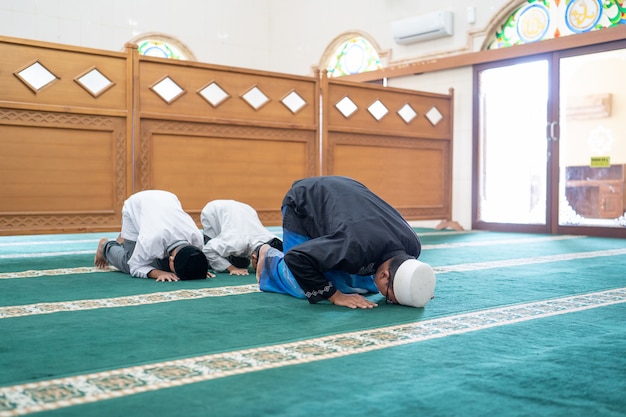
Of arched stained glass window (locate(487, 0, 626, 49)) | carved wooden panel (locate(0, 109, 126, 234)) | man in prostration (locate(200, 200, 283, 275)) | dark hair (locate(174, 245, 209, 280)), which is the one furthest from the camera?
arched stained glass window (locate(487, 0, 626, 49))

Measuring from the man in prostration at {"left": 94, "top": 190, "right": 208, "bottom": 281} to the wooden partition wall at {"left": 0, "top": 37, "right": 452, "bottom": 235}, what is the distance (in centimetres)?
129

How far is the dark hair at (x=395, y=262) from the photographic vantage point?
251 cm

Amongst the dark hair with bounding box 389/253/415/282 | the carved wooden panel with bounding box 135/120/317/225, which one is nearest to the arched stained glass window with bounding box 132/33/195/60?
the carved wooden panel with bounding box 135/120/317/225

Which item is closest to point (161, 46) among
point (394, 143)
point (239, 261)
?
point (394, 143)

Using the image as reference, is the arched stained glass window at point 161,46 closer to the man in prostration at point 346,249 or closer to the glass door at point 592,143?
the glass door at point 592,143

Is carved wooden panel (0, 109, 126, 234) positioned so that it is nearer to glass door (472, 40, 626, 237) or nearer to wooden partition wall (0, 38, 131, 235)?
wooden partition wall (0, 38, 131, 235)

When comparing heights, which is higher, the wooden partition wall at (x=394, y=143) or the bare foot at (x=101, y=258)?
the wooden partition wall at (x=394, y=143)

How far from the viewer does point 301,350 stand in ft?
6.35

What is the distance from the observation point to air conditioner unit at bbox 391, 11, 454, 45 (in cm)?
754

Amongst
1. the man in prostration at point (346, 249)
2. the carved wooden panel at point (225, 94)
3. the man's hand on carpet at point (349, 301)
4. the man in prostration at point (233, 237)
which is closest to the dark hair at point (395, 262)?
the man in prostration at point (346, 249)

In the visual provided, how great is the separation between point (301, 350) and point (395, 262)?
27.9 inches

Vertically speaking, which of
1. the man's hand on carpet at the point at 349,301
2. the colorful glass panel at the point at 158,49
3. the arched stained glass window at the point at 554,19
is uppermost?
the colorful glass panel at the point at 158,49

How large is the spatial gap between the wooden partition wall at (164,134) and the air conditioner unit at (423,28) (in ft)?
4.48

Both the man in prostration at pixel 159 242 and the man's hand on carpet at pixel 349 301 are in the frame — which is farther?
the man in prostration at pixel 159 242
